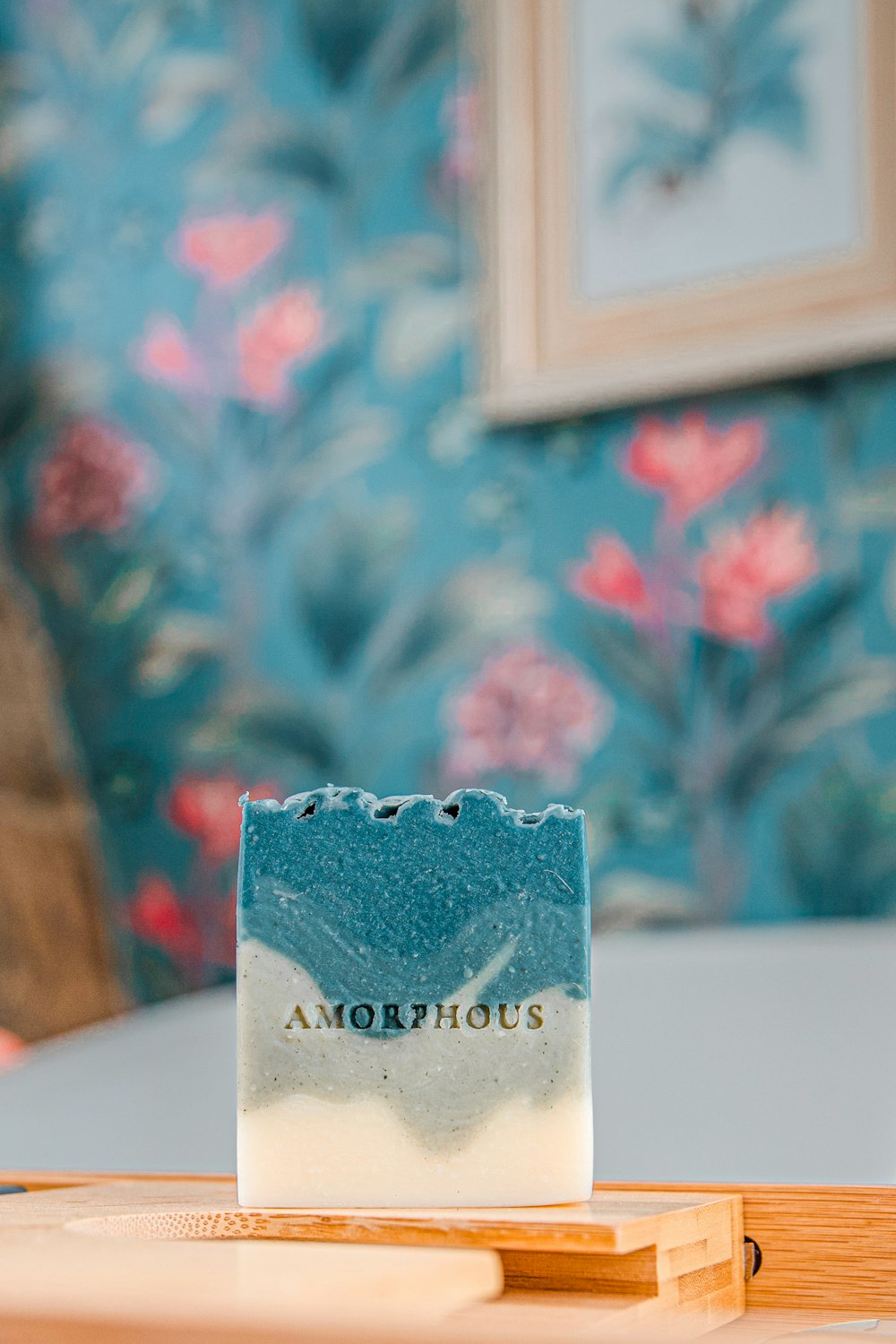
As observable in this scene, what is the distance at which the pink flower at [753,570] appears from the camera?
4.49ft

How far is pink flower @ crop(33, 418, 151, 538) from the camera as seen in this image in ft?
5.76

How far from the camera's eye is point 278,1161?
0.47 m

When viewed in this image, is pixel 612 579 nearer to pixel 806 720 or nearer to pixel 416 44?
pixel 806 720

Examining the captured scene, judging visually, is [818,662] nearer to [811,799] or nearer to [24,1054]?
[811,799]

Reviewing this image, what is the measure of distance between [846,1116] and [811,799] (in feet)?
1.76

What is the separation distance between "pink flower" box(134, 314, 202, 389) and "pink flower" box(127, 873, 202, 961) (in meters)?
0.61

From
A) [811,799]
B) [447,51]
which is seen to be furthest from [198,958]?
[447,51]

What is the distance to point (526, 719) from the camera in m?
1.48

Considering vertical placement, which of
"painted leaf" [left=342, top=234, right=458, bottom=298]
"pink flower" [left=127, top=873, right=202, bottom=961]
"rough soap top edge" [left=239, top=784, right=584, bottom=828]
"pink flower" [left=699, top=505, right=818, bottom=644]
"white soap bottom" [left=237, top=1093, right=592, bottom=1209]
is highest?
"painted leaf" [left=342, top=234, right=458, bottom=298]

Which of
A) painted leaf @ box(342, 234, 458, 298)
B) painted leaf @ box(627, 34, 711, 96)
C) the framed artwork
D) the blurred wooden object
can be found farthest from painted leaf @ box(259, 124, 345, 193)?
the blurred wooden object

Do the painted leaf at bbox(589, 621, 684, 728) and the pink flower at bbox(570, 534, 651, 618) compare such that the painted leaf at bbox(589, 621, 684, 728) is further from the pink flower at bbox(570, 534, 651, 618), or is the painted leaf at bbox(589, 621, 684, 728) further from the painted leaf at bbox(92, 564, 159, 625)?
the painted leaf at bbox(92, 564, 159, 625)

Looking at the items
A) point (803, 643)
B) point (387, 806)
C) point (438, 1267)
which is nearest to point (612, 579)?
point (803, 643)

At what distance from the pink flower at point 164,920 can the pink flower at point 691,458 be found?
0.74 meters

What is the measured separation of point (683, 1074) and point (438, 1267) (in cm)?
64
